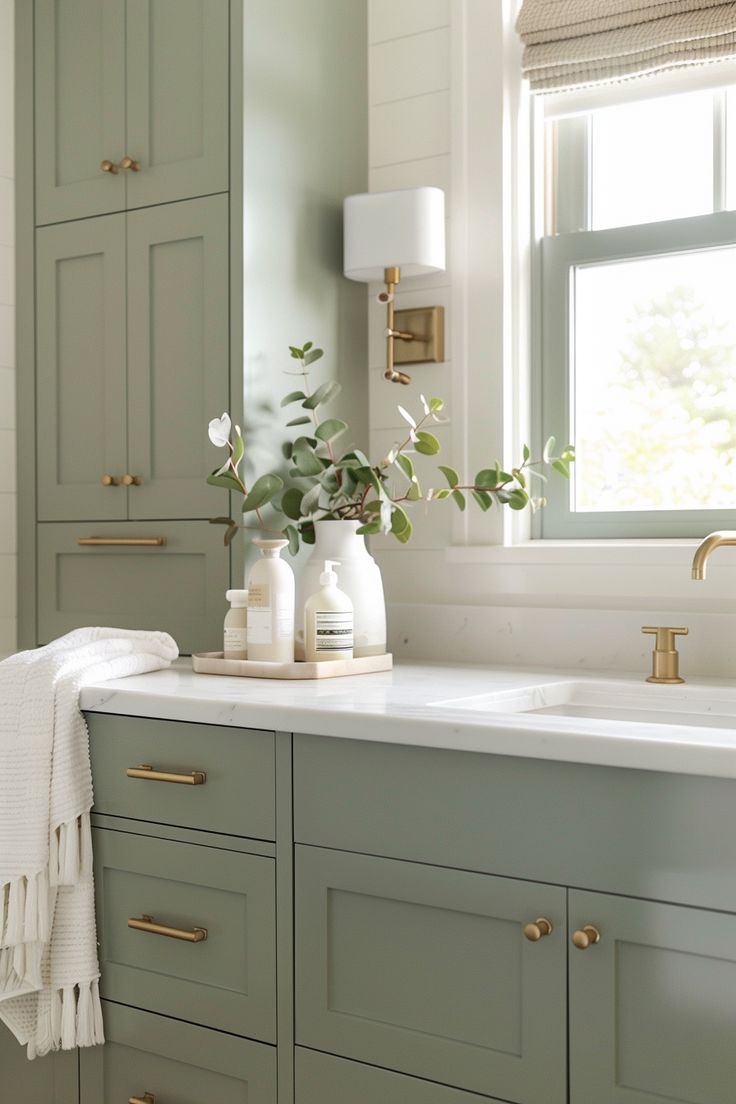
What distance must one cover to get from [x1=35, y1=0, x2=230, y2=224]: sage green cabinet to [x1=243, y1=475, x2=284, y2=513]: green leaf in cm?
57

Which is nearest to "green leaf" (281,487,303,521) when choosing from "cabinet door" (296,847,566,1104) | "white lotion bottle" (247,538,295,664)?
"white lotion bottle" (247,538,295,664)

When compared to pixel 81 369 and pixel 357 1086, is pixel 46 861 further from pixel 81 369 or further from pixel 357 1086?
pixel 81 369

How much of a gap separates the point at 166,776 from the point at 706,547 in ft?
2.91

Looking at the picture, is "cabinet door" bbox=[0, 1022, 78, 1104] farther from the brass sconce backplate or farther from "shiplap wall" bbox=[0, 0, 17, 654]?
the brass sconce backplate

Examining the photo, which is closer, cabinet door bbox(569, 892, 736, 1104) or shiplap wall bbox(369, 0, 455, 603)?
cabinet door bbox(569, 892, 736, 1104)

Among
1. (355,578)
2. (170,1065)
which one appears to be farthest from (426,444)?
(170,1065)

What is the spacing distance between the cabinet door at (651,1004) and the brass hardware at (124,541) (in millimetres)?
1229

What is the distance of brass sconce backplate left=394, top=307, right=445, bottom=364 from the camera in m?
2.47

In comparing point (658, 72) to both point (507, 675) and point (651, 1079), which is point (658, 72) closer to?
point (507, 675)

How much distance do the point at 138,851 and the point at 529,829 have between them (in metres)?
0.67

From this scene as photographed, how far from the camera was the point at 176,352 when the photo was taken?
237cm

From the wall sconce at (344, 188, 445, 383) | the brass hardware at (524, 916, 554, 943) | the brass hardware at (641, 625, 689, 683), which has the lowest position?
the brass hardware at (524, 916, 554, 943)

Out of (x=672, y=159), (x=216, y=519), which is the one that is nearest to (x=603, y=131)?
(x=672, y=159)

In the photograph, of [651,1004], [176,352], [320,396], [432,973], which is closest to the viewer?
[651,1004]
